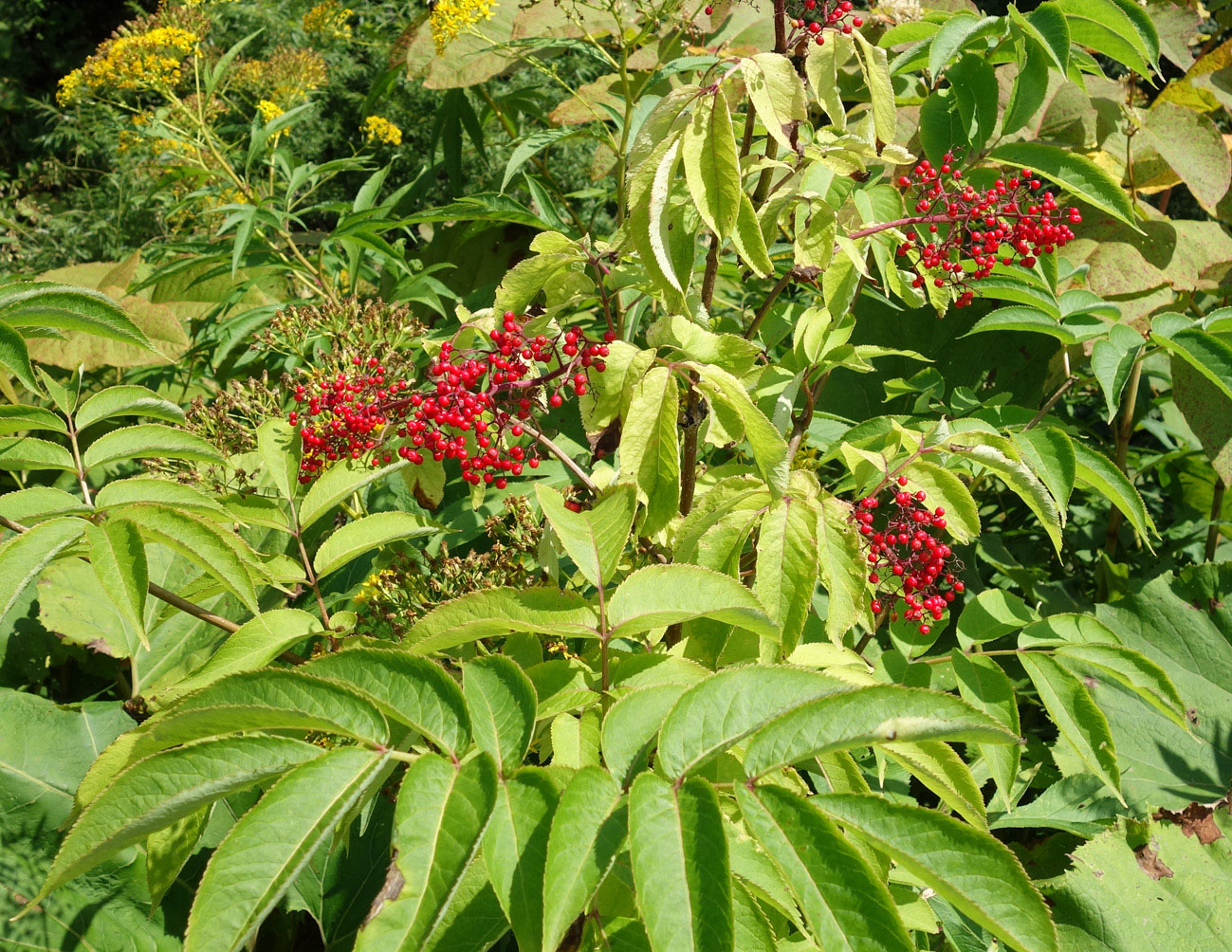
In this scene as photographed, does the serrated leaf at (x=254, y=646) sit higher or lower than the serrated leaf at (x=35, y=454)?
lower

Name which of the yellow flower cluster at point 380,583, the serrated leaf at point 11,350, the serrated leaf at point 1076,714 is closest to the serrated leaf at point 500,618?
the yellow flower cluster at point 380,583

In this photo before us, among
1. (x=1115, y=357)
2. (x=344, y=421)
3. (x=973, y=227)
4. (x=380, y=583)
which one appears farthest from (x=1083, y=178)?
(x=380, y=583)

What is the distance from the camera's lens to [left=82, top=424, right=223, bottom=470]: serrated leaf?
1291 millimetres

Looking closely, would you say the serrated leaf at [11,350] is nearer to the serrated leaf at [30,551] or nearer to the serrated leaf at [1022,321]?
the serrated leaf at [30,551]

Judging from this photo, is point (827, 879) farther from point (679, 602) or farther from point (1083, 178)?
point (1083, 178)

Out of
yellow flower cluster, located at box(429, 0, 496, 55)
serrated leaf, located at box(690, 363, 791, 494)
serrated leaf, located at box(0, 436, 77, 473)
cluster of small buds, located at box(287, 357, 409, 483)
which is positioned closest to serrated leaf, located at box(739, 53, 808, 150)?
serrated leaf, located at box(690, 363, 791, 494)

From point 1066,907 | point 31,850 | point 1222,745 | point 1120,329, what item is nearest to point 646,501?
point 1120,329

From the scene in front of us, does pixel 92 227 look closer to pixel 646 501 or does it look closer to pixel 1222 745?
pixel 646 501

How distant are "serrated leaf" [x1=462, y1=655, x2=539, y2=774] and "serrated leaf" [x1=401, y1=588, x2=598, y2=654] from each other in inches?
2.6

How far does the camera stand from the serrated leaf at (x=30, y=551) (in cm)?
102

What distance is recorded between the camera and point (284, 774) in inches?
29.3

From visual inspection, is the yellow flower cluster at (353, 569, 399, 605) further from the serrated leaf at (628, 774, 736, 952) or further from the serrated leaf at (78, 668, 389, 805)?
the serrated leaf at (628, 774, 736, 952)

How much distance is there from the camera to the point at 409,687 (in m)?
0.85

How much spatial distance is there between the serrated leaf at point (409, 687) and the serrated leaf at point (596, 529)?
0.24 m
